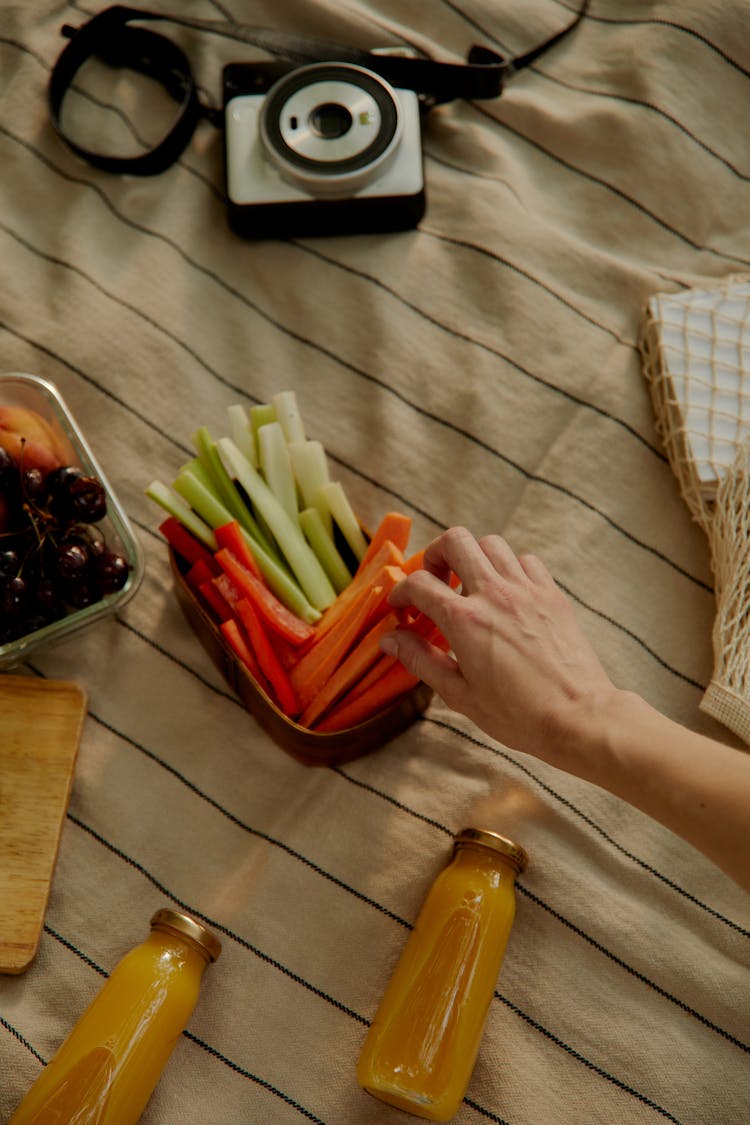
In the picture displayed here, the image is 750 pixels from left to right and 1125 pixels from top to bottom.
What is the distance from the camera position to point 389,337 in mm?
1218

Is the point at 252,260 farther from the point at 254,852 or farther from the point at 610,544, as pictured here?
the point at 254,852

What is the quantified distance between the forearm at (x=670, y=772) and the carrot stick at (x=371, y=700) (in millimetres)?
182

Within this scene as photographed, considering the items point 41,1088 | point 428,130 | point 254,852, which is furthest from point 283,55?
point 41,1088

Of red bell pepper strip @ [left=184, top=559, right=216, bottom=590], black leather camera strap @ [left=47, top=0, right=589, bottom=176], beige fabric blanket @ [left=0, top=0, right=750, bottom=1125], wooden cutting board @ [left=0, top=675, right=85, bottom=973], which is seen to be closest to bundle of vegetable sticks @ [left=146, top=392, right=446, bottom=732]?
red bell pepper strip @ [left=184, top=559, right=216, bottom=590]

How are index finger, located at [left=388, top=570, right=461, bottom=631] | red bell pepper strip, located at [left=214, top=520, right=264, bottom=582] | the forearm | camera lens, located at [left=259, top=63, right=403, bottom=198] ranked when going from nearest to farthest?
1. the forearm
2. index finger, located at [left=388, top=570, right=461, bottom=631]
3. red bell pepper strip, located at [left=214, top=520, right=264, bottom=582]
4. camera lens, located at [left=259, top=63, right=403, bottom=198]

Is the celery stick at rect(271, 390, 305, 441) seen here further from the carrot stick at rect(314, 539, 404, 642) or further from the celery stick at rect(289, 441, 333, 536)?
the carrot stick at rect(314, 539, 404, 642)

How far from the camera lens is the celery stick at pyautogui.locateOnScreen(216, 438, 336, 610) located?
103 cm

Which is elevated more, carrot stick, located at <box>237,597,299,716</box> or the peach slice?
the peach slice

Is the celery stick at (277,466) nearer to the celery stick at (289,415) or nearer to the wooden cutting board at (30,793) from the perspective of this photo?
the celery stick at (289,415)

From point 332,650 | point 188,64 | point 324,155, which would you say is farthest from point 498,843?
point 188,64

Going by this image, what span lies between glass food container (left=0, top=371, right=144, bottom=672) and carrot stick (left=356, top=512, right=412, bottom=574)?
258 millimetres

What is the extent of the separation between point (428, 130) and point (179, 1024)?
1.11 m

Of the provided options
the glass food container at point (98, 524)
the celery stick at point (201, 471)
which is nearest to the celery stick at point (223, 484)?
the celery stick at point (201, 471)

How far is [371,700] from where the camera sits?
983mm
